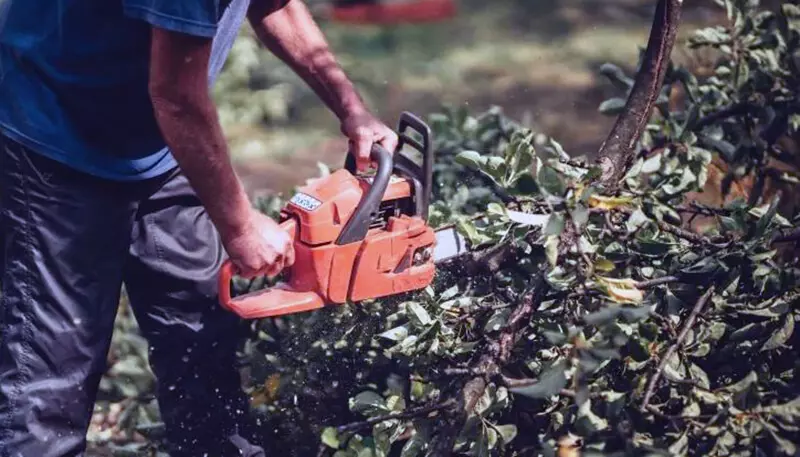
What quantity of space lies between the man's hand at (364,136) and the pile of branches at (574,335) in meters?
0.25

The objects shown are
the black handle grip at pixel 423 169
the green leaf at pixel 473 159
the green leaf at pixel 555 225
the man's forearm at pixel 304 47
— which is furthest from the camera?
the man's forearm at pixel 304 47

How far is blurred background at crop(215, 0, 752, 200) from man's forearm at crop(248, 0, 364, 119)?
2122 millimetres

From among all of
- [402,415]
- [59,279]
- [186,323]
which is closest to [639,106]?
[402,415]

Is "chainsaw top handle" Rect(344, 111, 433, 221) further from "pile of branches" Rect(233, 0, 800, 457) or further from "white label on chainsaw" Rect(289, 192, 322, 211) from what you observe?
"white label on chainsaw" Rect(289, 192, 322, 211)

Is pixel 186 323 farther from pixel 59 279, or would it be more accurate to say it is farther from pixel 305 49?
pixel 305 49

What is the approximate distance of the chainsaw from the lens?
2574mm

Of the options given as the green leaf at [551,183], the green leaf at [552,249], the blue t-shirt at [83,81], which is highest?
the blue t-shirt at [83,81]

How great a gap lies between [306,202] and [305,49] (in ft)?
1.86

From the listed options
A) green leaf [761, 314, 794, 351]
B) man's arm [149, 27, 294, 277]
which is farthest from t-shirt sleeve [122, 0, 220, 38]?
green leaf [761, 314, 794, 351]

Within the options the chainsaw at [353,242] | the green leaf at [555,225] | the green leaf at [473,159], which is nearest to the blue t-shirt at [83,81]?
the chainsaw at [353,242]

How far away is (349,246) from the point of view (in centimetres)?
259

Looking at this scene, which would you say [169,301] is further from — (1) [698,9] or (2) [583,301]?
(1) [698,9]

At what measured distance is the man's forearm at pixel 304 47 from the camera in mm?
2941

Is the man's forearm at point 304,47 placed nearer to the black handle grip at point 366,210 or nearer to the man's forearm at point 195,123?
the black handle grip at point 366,210
